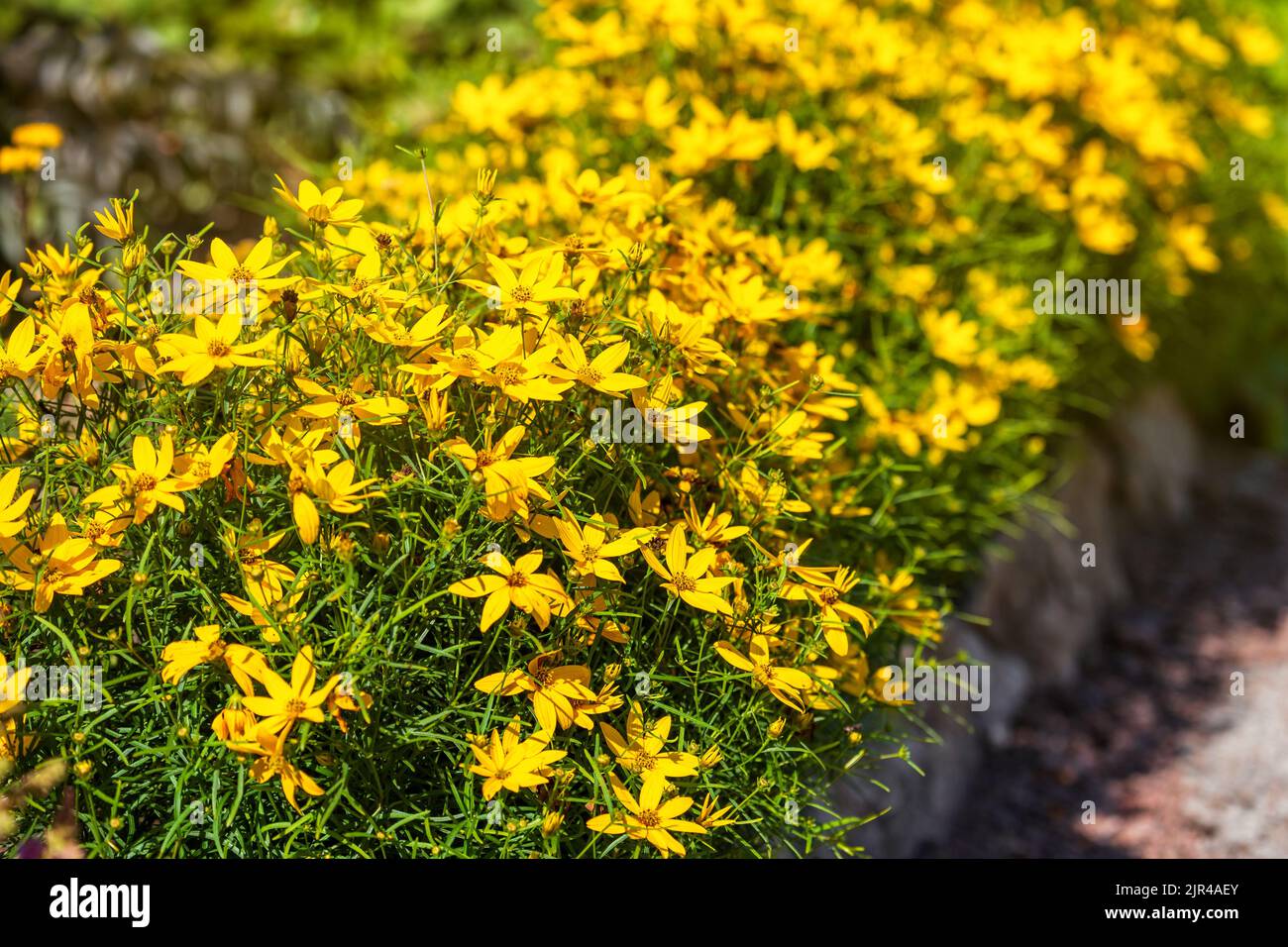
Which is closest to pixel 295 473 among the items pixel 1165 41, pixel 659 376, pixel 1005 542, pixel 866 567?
pixel 659 376

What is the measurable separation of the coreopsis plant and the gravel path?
157cm

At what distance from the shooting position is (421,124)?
389 cm

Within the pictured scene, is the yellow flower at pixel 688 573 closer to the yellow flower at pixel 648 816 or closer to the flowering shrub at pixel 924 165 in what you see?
the yellow flower at pixel 648 816

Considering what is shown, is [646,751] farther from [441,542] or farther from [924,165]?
[924,165]

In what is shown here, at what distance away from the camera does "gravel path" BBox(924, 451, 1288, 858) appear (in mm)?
3062

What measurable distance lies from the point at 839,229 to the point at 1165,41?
1.93 m

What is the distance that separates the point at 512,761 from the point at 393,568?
26 centimetres

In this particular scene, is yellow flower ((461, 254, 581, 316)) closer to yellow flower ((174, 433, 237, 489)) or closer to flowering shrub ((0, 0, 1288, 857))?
flowering shrub ((0, 0, 1288, 857))

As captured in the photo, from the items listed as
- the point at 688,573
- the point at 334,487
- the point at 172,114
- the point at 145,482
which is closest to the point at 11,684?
the point at 145,482

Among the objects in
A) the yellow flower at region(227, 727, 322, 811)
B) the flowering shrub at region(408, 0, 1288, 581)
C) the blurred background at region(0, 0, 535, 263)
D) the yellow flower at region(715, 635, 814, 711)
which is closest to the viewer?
the yellow flower at region(227, 727, 322, 811)

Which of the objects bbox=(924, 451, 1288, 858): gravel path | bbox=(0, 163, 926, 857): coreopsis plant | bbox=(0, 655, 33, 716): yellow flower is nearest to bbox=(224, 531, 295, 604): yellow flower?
bbox=(0, 163, 926, 857): coreopsis plant

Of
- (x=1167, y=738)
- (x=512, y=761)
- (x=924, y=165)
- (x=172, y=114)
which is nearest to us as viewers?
(x=512, y=761)

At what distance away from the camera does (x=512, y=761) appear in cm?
139

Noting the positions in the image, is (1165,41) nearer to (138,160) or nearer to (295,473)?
(138,160)
